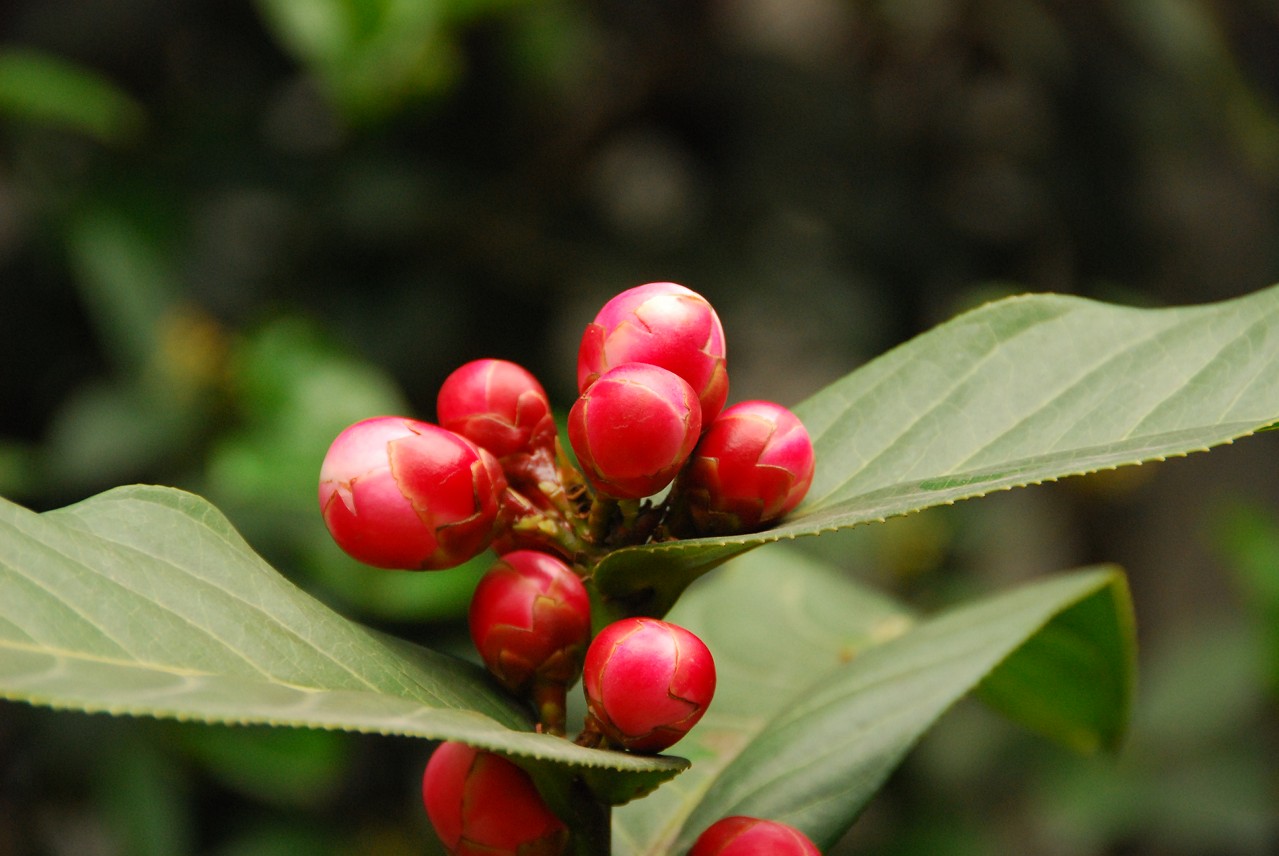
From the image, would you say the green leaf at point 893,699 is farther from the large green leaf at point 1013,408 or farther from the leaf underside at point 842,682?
the large green leaf at point 1013,408

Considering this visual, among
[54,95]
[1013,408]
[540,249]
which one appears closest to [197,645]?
[1013,408]

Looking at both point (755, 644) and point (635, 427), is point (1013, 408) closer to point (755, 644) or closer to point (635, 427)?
point (635, 427)

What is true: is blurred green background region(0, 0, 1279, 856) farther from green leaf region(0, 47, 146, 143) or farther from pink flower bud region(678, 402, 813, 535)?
pink flower bud region(678, 402, 813, 535)

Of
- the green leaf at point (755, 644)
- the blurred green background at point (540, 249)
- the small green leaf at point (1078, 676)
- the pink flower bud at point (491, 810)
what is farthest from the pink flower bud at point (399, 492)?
the blurred green background at point (540, 249)

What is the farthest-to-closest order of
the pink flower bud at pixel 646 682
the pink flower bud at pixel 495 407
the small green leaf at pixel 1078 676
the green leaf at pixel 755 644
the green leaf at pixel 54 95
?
the green leaf at pixel 54 95, the small green leaf at pixel 1078 676, the green leaf at pixel 755 644, the pink flower bud at pixel 495 407, the pink flower bud at pixel 646 682

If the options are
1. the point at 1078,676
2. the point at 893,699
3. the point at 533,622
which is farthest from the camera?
the point at 1078,676

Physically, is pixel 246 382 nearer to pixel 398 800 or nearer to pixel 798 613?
pixel 398 800
